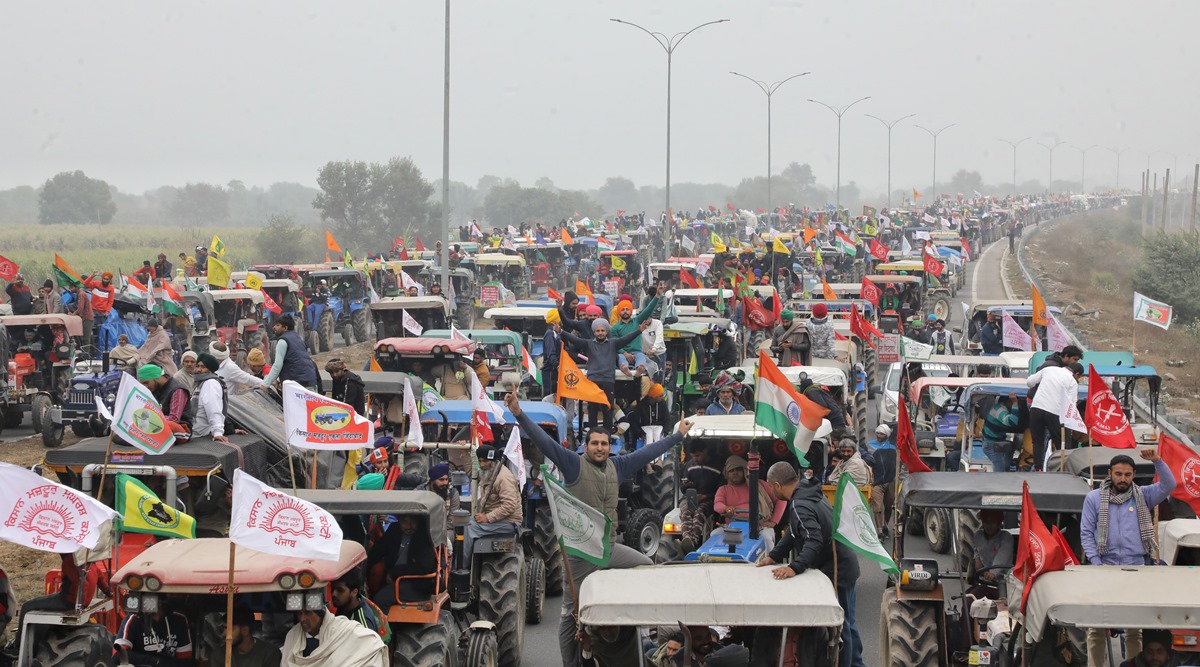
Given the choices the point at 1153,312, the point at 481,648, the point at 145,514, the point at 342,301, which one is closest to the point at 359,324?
the point at 342,301

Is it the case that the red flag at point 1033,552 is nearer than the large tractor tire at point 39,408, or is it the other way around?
the red flag at point 1033,552

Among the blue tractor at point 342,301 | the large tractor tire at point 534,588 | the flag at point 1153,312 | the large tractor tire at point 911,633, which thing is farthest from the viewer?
the blue tractor at point 342,301

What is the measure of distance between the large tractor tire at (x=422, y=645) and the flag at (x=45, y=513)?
2.03 m

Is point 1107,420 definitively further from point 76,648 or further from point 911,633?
point 76,648

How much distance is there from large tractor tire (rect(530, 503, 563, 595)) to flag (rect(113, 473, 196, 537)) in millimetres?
3823

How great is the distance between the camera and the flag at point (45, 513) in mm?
9148

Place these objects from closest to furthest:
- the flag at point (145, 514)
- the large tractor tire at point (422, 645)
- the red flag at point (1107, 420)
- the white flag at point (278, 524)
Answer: the white flag at point (278, 524) → the large tractor tire at point (422, 645) → the flag at point (145, 514) → the red flag at point (1107, 420)

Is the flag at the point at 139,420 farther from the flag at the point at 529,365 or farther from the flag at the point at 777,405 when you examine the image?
the flag at the point at 529,365

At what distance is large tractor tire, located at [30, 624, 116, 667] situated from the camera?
31.2 ft

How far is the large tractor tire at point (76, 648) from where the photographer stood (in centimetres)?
950

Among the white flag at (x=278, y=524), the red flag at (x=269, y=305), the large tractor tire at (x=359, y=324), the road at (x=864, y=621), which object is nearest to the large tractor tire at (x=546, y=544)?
the road at (x=864, y=621)

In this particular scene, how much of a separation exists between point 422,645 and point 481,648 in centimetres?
75

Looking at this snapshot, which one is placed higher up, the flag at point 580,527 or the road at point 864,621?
the flag at point 580,527

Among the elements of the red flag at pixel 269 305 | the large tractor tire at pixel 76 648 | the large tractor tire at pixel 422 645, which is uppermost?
the red flag at pixel 269 305
